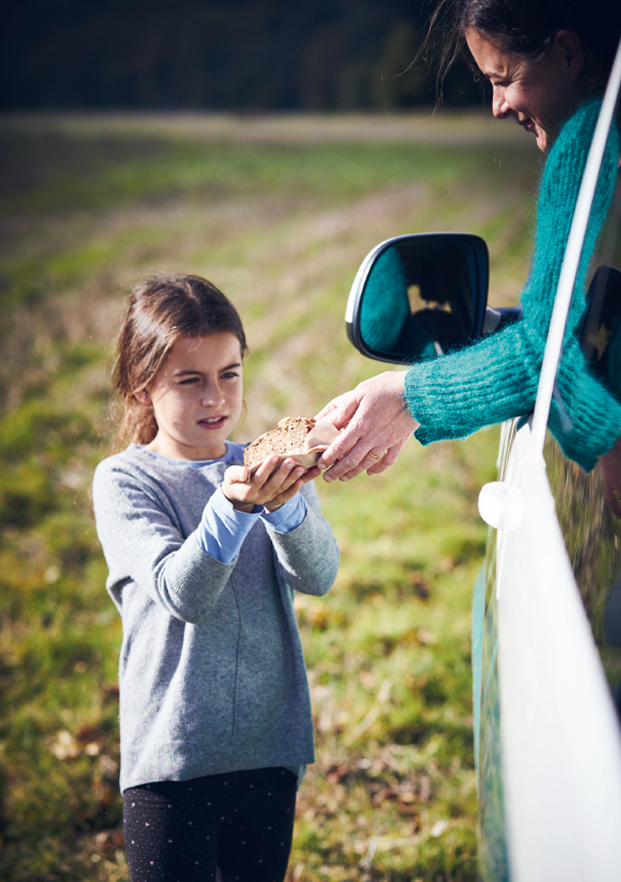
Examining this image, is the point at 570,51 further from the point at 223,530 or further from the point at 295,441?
the point at 223,530

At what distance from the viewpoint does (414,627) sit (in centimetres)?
376

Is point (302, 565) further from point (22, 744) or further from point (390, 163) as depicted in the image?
point (390, 163)

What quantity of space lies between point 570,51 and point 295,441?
929mm

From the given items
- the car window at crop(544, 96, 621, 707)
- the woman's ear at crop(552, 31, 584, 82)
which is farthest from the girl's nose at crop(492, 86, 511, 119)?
the car window at crop(544, 96, 621, 707)

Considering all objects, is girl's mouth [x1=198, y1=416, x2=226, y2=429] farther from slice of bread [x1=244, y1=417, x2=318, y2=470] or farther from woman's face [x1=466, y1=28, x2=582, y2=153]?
woman's face [x1=466, y1=28, x2=582, y2=153]

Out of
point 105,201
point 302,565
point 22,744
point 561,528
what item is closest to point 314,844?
point 22,744

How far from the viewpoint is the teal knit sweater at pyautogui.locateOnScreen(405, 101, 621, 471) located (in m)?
1.13

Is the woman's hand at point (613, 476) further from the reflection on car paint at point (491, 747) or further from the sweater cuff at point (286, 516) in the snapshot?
the sweater cuff at point (286, 516)

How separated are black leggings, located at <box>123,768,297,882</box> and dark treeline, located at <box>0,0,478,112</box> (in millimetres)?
19212

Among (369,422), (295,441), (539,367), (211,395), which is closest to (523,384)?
(539,367)

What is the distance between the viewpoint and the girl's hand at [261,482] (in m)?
1.35

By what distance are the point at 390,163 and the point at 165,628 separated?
2283cm

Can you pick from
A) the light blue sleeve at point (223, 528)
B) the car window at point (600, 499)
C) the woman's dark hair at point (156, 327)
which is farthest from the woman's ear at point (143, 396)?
the car window at point (600, 499)

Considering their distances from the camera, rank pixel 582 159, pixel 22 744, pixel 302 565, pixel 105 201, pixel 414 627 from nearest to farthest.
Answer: pixel 582 159, pixel 302 565, pixel 22 744, pixel 414 627, pixel 105 201
